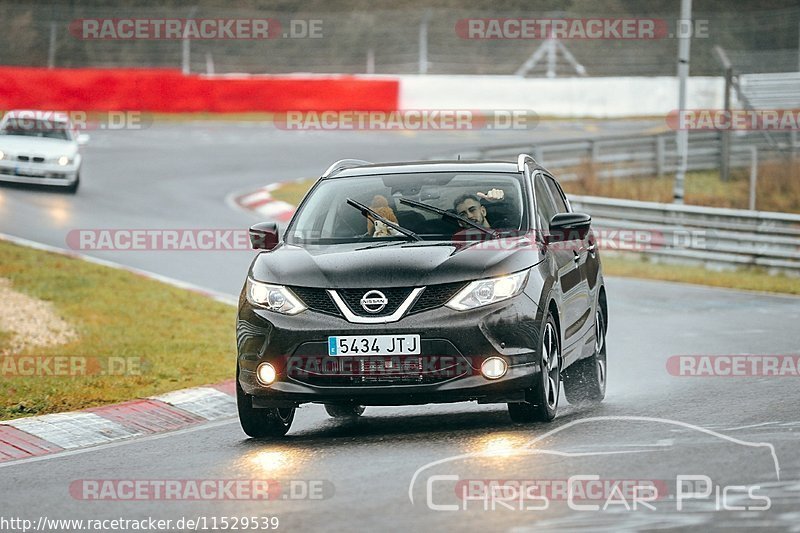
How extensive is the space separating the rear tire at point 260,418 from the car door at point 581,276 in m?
1.97

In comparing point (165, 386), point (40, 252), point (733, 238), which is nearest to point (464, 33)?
point (733, 238)

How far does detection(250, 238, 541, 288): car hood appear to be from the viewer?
354 inches

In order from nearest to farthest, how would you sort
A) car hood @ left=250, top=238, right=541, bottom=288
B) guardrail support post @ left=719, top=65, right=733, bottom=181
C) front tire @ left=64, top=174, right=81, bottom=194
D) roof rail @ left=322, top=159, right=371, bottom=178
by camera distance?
car hood @ left=250, top=238, right=541, bottom=288, roof rail @ left=322, top=159, right=371, bottom=178, front tire @ left=64, top=174, right=81, bottom=194, guardrail support post @ left=719, top=65, right=733, bottom=181

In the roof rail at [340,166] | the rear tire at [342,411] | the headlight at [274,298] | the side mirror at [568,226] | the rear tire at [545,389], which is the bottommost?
the rear tire at [342,411]

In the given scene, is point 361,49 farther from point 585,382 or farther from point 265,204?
point 585,382

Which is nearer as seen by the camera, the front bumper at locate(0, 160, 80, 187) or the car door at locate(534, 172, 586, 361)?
the car door at locate(534, 172, 586, 361)

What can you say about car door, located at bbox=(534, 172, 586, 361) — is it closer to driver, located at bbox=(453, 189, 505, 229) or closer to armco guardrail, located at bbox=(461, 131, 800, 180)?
driver, located at bbox=(453, 189, 505, 229)

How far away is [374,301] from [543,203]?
7.32 feet

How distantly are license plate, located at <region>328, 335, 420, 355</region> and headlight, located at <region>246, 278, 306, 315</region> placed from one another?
355 mm

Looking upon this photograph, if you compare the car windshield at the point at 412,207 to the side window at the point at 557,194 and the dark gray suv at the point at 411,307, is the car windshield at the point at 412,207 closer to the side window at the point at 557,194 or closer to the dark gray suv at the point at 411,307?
the dark gray suv at the point at 411,307

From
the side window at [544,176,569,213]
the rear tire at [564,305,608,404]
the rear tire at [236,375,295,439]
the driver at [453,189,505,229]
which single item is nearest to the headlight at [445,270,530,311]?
the driver at [453,189,505,229]

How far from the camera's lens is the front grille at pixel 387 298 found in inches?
351

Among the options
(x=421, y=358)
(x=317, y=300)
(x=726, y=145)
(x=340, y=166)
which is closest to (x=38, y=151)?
(x=726, y=145)

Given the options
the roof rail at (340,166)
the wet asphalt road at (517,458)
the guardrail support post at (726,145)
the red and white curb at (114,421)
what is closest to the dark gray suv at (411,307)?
the wet asphalt road at (517,458)
